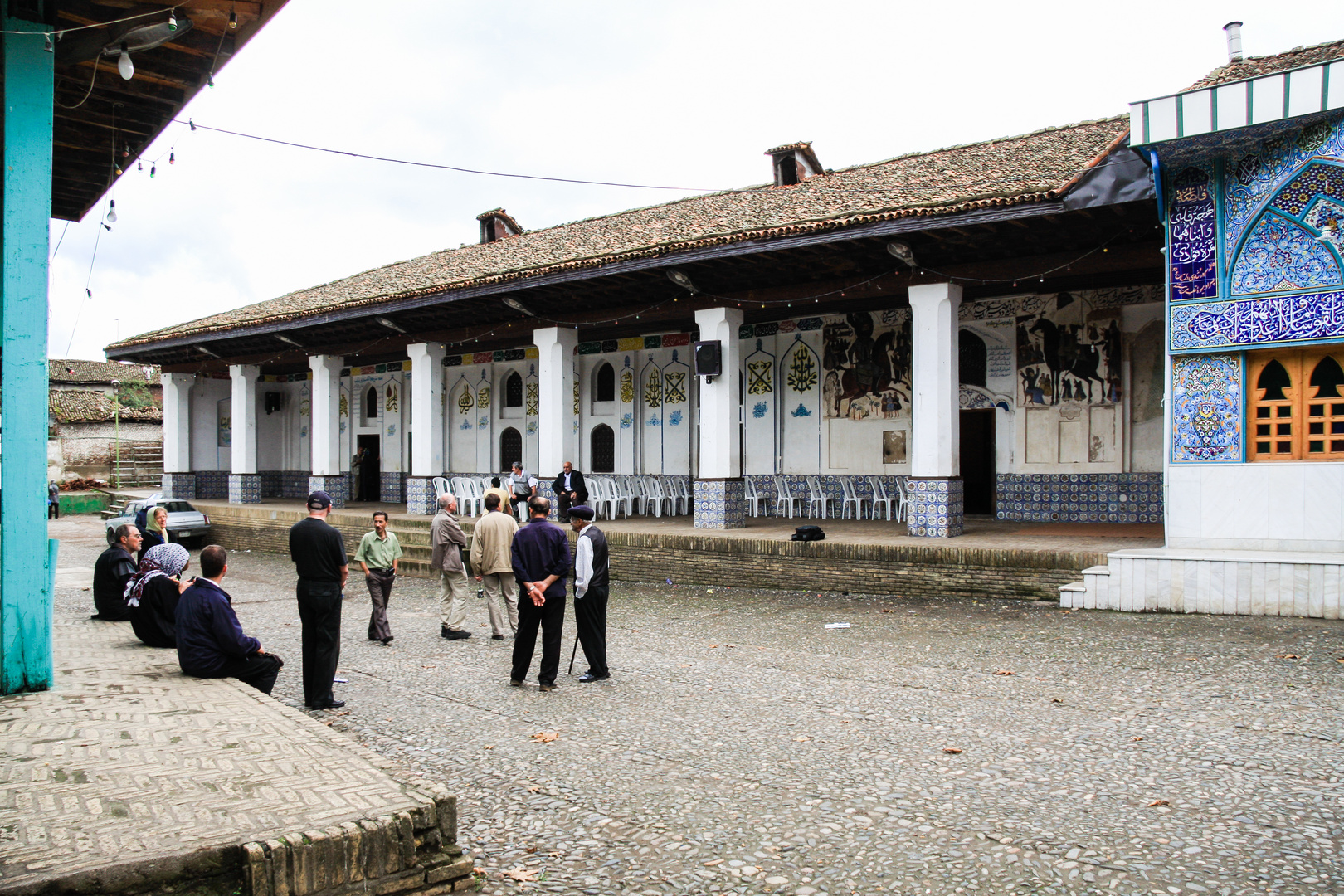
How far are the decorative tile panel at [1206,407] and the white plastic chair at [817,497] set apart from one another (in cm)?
630

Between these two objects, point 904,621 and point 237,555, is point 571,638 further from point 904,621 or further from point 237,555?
point 237,555

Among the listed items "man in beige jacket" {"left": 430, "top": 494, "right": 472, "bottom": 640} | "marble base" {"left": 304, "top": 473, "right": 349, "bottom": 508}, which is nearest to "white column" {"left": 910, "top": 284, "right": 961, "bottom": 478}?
"man in beige jacket" {"left": 430, "top": 494, "right": 472, "bottom": 640}

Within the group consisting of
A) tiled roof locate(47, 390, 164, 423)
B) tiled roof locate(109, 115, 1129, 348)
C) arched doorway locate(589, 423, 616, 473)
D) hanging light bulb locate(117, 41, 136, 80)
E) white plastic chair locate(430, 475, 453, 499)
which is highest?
tiled roof locate(109, 115, 1129, 348)

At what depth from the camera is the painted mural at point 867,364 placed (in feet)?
48.1

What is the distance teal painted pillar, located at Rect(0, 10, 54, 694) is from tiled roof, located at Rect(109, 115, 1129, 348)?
7.92 meters

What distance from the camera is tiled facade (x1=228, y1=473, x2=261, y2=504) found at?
69.6ft

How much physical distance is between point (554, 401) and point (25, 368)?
10236mm

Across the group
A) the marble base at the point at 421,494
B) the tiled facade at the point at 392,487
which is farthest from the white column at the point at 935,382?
the tiled facade at the point at 392,487

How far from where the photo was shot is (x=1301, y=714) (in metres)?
5.35

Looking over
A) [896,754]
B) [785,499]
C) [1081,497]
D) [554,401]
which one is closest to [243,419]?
[554,401]

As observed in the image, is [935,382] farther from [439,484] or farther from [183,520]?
[183,520]

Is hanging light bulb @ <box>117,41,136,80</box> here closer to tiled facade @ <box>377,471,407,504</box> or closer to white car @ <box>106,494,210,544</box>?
white car @ <box>106,494,210,544</box>

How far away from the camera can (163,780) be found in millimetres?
3717

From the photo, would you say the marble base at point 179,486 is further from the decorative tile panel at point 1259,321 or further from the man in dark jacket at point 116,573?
the decorative tile panel at point 1259,321
